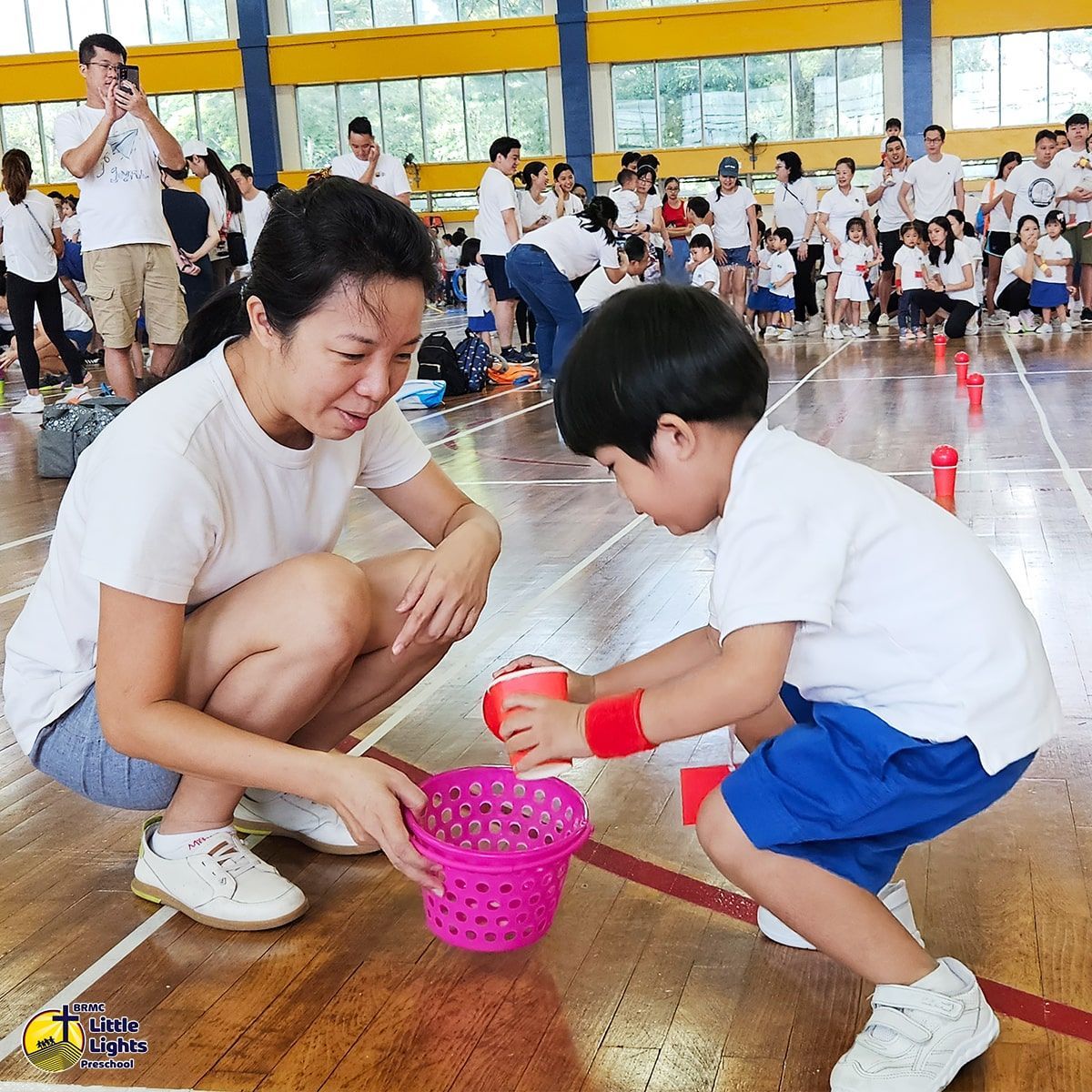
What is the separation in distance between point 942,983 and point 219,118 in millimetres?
21273

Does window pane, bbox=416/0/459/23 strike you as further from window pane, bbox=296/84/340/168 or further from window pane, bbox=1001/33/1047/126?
window pane, bbox=1001/33/1047/126

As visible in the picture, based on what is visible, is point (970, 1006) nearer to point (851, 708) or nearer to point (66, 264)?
point (851, 708)

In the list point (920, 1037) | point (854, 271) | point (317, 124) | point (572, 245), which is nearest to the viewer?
point (920, 1037)

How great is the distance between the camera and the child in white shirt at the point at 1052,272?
10.0 metres

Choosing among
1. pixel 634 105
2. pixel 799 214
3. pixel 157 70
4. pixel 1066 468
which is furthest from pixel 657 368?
pixel 157 70

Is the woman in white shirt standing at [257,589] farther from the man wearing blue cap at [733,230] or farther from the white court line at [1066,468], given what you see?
the man wearing blue cap at [733,230]

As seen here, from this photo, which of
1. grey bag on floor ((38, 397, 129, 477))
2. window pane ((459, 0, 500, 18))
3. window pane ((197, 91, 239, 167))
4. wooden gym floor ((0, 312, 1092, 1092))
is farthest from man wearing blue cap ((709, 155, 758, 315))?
window pane ((197, 91, 239, 167))

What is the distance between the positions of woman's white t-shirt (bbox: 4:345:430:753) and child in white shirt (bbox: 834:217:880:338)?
9.80 m

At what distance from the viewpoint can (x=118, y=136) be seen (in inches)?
218

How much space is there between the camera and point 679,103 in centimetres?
1933

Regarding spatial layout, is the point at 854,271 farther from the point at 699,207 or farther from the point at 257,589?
the point at 257,589

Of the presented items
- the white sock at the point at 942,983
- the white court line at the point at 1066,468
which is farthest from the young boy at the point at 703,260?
the white sock at the point at 942,983

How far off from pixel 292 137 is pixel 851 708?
A: 20.6 m

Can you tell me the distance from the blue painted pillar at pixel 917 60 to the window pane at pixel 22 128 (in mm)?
13563
